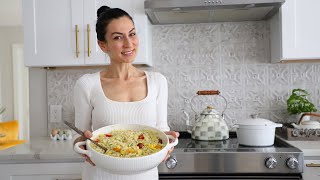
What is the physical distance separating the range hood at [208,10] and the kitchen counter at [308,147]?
2.62ft

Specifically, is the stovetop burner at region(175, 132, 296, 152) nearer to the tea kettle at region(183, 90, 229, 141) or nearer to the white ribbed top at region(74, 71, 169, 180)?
the tea kettle at region(183, 90, 229, 141)

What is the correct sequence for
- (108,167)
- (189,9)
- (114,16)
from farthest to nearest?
(189,9) < (114,16) < (108,167)

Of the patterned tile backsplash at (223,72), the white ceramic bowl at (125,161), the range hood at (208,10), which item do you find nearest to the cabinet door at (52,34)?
the patterned tile backsplash at (223,72)

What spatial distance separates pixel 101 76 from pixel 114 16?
0.25 m

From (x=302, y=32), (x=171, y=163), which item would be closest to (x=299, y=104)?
(x=302, y=32)

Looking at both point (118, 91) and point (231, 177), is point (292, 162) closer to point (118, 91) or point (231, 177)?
point (231, 177)

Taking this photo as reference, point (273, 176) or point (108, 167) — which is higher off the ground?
point (108, 167)

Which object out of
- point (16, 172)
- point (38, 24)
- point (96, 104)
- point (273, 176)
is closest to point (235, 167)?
point (273, 176)

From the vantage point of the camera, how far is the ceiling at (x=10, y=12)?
493cm

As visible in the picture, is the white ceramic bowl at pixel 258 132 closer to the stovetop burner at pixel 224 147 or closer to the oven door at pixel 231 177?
the stovetop burner at pixel 224 147

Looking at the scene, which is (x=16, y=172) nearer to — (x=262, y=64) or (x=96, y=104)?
(x=96, y=104)

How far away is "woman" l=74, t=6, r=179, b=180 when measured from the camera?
1.39m

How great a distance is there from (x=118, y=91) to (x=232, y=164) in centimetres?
77

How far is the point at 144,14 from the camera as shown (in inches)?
90.2
